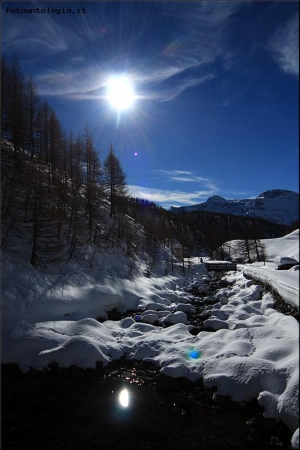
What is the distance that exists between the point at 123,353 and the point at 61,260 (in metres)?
12.9

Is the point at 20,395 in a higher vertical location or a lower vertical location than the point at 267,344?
lower

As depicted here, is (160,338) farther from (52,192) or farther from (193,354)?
(52,192)

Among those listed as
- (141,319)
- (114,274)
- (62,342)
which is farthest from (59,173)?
(62,342)

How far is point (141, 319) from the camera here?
15.5m

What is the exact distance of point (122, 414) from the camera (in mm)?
7180

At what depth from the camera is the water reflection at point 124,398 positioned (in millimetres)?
7642

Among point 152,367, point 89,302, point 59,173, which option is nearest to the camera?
point 152,367

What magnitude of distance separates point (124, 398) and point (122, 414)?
769 mm

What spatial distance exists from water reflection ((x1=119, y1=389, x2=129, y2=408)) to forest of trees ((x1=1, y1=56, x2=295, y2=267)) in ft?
43.9

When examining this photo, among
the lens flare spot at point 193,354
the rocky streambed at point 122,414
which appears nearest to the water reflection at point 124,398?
the rocky streambed at point 122,414

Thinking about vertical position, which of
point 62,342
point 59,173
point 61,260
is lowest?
point 62,342

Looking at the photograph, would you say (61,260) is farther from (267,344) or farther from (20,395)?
(267,344)

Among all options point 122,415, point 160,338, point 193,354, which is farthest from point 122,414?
point 160,338

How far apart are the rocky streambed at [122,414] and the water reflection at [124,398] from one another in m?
0.08
